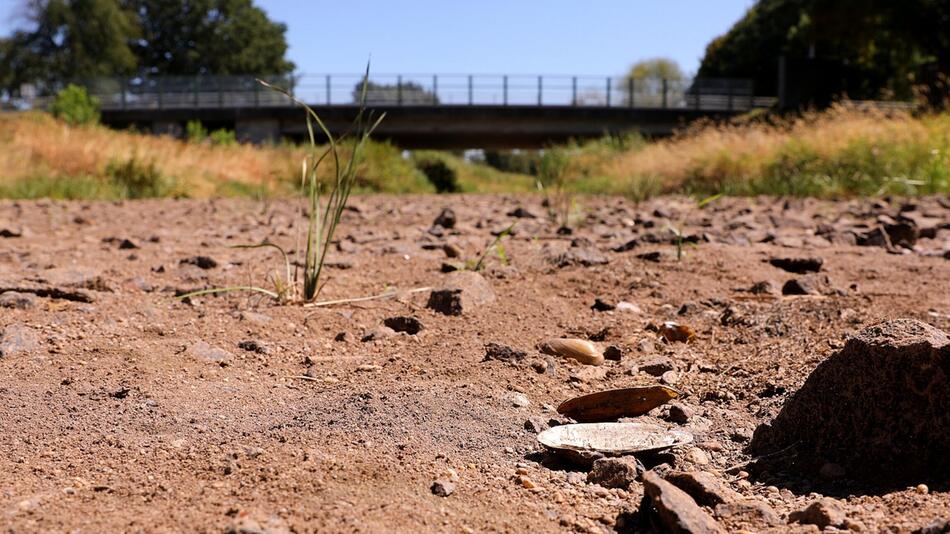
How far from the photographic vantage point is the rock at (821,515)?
1.25m

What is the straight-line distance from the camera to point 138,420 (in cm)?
167

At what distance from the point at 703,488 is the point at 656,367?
0.80 m

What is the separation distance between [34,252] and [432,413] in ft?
9.83

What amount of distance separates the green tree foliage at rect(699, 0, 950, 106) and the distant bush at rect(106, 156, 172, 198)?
1054 cm

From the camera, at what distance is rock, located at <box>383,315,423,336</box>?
2.46 metres

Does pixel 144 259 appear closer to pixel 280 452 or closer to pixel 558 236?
pixel 558 236

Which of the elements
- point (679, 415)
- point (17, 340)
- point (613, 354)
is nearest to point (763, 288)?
point (613, 354)

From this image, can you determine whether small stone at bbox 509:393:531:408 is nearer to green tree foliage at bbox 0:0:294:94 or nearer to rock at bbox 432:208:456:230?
rock at bbox 432:208:456:230

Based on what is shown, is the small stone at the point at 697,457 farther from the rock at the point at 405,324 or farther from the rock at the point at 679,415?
the rock at the point at 405,324

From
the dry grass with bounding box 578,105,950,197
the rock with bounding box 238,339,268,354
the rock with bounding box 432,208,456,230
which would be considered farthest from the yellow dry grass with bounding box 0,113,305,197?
A: the rock with bounding box 238,339,268,354

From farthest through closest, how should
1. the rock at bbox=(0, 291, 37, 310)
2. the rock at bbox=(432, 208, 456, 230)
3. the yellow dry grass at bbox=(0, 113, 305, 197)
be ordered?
the yellow dry grass at bbox=(0, 113, 305, 197), the rock at bbox=(432, 208, 456, 230), the rock at bbox=(0, 291, 37, 310)

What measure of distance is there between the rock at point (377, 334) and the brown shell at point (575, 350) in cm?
43

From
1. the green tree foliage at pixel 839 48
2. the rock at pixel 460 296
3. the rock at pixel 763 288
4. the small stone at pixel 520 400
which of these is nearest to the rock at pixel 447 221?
the rock at pixel 460 296

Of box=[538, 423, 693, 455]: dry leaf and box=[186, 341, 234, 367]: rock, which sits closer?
box=[538, 423, 693, 455]: dry leaf
